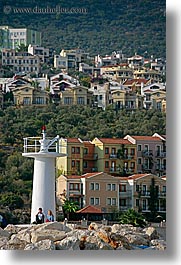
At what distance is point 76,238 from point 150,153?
1637 mm

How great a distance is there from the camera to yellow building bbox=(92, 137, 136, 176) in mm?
11453

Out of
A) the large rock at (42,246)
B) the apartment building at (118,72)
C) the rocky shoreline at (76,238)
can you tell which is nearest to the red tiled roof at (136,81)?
the apartment building at (118,72)

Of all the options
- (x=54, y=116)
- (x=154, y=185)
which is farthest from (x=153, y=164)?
(x=54, y=116)

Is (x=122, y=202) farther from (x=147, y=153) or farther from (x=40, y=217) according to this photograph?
(x=40, y=217)

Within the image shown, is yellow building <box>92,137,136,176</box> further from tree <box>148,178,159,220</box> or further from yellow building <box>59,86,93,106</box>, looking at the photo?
yellow building <box>59,86,93,106</box>

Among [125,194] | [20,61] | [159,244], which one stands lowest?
[159,244]

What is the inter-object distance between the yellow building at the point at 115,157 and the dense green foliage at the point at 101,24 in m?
0.97

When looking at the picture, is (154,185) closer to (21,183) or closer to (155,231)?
(155,231)

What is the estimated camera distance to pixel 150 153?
1145 centimetres

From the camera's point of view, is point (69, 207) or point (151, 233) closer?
point (151, 233)

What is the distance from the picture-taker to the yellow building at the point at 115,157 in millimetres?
11453

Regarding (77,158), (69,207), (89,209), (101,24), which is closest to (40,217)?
(69,207)

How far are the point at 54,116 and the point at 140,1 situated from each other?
58.0 inches

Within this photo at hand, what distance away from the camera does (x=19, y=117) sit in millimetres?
11719
